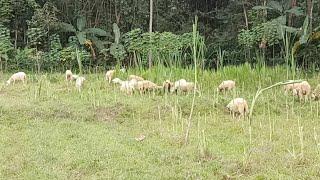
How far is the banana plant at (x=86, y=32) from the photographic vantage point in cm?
1256

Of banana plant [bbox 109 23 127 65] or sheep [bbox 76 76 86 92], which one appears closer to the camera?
sheep [bbox 76 76 86 92]

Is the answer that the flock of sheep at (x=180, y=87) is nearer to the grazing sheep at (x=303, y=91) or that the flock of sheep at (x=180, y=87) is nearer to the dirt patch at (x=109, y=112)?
the grazing sheep at (x=303, y=91)

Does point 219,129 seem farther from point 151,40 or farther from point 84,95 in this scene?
point 151,40

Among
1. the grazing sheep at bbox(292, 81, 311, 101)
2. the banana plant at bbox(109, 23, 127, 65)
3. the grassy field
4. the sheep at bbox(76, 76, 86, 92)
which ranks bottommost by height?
the grassy field

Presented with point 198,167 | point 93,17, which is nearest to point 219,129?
point 198,167

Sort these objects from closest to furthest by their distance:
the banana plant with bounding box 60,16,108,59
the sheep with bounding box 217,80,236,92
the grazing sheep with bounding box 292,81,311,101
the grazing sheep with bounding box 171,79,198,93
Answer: the grazing sheep with bounding box 292,81,311,101 < the grazing sheep with bounding box 171,79,198,93 < the sheep with bounding box 217,80,236,92 < the banana plant with bounding box 60,16,108,59

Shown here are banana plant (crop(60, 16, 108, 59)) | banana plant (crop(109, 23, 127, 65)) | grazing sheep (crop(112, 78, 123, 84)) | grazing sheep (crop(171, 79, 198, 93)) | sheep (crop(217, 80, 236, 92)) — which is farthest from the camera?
banana plant (crop(60, 16, 108, 59))

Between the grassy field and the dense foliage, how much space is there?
329 cm

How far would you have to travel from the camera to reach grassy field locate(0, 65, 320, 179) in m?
4.40

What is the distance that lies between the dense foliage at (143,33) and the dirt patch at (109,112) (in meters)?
3.91

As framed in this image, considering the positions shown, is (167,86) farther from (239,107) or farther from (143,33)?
(143,33)

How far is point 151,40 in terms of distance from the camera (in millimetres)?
11164

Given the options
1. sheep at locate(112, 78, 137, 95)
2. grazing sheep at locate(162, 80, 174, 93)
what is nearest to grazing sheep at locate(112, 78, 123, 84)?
sheep at locate(112, 78, 137, 95)

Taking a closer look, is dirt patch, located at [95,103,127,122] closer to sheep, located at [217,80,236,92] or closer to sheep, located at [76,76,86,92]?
sheep, located at [76,76,86,92]
